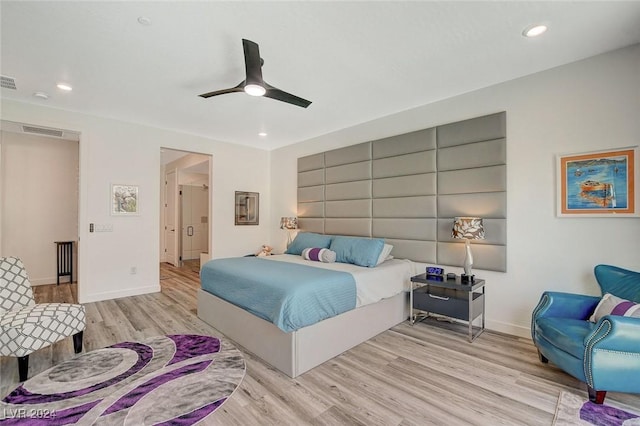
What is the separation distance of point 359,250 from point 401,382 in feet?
5.51

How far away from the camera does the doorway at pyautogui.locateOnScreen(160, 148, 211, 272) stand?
7512 millimetres

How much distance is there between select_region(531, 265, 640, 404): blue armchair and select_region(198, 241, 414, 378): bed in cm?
138

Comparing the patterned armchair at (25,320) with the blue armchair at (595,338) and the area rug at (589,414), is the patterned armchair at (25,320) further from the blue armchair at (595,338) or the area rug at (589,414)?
the blue armchair at (595,338)

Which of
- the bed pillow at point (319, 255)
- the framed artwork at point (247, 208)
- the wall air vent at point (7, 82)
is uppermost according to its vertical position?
the wall air vent at point (7, 82)

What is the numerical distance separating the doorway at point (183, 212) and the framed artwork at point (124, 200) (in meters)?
2.70

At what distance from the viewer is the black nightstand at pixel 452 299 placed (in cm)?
298

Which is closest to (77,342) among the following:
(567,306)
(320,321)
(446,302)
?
(320,321)

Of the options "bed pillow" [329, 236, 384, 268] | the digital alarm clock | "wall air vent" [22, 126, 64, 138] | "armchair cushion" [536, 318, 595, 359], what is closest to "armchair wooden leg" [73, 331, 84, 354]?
"bed pillow" [329, 236, 384, 268]

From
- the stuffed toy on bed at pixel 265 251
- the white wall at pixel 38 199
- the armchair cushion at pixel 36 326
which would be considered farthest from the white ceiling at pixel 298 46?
the stuffed toy on bed at pixel 265 251

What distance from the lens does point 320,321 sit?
8.36ft

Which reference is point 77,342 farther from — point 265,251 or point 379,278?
point 265,251

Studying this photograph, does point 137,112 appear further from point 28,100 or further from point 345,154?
point 345,154

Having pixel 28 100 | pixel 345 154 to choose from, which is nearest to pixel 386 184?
pixel 345 154

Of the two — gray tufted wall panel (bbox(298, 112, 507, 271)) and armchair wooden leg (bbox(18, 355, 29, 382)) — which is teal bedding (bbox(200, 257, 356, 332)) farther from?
armchair wooden leg (bbox(18, 355, 29, 382))
